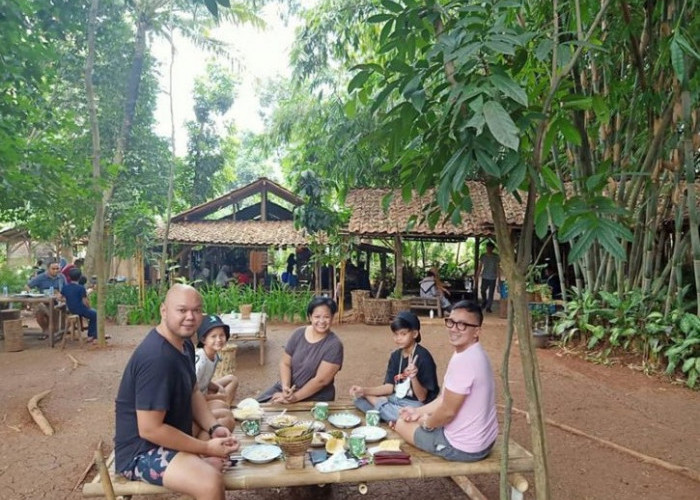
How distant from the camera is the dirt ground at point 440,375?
3.20m

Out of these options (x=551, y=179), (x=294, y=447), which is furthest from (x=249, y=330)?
(x=551, y=179)

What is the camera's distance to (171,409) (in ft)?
7.00

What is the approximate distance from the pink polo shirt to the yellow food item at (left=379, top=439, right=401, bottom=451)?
271mm

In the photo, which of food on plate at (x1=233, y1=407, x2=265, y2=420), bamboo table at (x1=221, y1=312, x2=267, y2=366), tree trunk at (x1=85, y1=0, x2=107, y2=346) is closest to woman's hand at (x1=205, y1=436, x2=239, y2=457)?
food on plate at (x1=233, y1=407, x2=265, y2=420)

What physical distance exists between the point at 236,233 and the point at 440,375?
8.49 meters

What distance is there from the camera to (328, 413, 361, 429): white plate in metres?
2.84

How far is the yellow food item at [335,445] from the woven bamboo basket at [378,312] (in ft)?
24.9

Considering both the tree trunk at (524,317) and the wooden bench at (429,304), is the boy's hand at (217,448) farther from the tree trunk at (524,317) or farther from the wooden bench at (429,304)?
the wooden bench at (429,304)

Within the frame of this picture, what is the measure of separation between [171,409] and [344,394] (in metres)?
3.47

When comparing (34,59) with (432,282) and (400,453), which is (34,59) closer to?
(400,453)

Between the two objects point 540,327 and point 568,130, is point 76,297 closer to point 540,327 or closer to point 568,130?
point 540,327

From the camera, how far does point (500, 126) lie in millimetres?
1252

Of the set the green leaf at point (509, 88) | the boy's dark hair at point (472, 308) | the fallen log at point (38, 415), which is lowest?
the fallen log at point (38, 415)

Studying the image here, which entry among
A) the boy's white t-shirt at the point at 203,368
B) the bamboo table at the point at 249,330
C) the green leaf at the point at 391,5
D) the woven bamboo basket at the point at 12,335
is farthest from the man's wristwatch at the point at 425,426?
the woven bamboo basket at the point at 12,335
